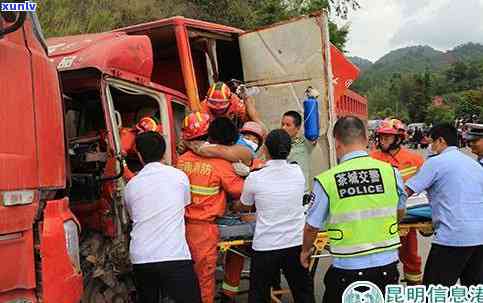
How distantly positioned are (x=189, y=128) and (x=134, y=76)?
1.77 feet

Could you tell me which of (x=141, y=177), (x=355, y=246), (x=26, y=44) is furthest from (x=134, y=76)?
(x=355, y=246)

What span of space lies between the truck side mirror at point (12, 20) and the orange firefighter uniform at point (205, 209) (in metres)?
1.66

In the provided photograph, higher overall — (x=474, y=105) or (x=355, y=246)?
(x=474, y=105)

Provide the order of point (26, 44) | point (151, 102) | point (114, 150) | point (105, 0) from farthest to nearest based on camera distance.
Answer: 1. point (105, 0)
2. point (151, 102)
3. point (114, 150)
4. point (26, 44)

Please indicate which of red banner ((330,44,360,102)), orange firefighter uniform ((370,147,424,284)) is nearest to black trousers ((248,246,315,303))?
orange firefighter uniform ((370,147,424,284))

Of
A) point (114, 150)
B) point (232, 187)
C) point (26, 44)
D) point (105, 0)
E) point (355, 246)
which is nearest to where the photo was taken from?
point (26, 44)

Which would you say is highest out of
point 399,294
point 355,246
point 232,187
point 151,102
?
point 151,102

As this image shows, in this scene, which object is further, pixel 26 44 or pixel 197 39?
pixel 197 39

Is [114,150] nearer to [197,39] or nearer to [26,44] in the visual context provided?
[26,44]

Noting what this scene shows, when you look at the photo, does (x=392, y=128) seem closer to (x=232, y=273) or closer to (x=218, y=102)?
(x=218, y=102)

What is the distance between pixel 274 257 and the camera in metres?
3.73

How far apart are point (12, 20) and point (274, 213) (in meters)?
1.98

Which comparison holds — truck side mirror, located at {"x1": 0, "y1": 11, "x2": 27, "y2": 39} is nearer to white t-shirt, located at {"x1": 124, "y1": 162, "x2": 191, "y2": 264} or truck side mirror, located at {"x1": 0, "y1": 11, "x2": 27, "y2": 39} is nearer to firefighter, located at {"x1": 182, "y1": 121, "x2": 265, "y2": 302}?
white t-shirt, located at {"x1": 124, "y1": 162, "x2": 191, "y2": 264}

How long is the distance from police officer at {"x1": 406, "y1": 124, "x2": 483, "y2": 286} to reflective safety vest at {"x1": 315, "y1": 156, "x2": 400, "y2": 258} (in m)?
0.88
